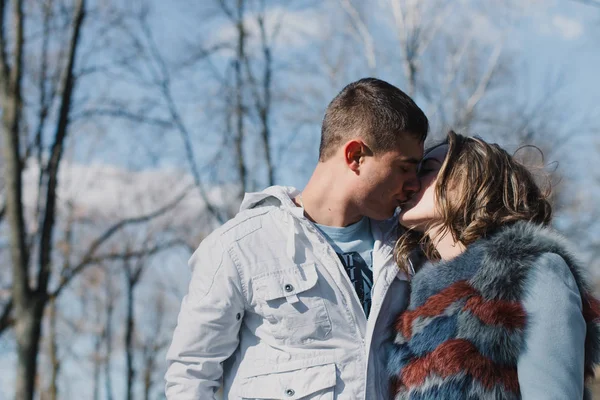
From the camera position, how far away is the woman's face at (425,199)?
10.2 ft

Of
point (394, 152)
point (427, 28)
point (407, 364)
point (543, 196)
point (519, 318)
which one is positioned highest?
point (427, 28)

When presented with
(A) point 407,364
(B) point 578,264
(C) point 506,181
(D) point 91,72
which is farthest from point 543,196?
(D) point 91,72

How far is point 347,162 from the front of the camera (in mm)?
3293

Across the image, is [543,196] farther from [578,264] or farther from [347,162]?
[347,162]

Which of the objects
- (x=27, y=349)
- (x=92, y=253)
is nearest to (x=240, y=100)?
(x=92, y=253)

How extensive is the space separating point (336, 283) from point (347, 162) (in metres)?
0.57

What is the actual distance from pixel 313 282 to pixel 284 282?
11cm

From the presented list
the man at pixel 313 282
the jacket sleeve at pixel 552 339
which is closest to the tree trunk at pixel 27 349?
the man at pixel 313 282

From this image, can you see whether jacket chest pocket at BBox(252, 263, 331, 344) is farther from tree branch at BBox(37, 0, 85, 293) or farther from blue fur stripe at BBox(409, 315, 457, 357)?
tree branch at BBox(37, 0, 85, 293)

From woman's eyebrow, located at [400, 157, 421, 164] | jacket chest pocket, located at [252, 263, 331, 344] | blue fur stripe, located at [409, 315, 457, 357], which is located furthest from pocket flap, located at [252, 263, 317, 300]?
woman's eyebrow, located at [400, 157, 421, 164]

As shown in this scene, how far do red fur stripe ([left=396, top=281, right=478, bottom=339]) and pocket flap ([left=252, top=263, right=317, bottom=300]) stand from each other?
0.39m

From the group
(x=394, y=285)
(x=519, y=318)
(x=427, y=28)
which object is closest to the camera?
(x=519, y=318)

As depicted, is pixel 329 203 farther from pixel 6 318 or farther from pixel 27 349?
pixel 6 318

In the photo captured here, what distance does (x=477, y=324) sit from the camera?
107 inches
